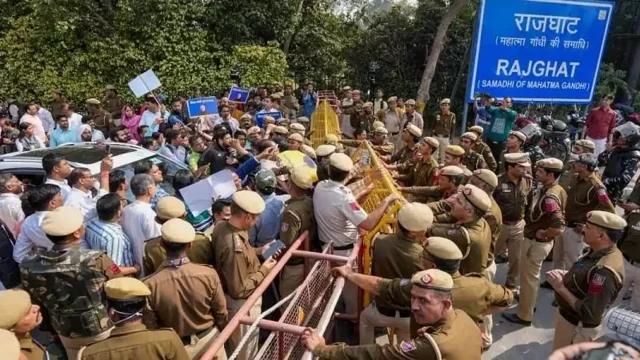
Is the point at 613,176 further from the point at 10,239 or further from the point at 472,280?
the point at 10,239

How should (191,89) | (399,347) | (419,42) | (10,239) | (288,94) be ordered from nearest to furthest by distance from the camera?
1. (399,347)
2. (10,239)
3. (288,94)
4. (191,89)
5. (419,42)

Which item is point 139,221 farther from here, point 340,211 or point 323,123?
point 323,123

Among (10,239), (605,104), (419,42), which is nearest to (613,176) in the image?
(605,104)

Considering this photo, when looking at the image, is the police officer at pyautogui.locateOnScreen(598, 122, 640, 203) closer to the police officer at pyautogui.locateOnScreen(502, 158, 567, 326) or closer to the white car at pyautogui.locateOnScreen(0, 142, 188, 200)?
the police officer at pyautogui.locateOnScreen(502, 158, 567, 326)

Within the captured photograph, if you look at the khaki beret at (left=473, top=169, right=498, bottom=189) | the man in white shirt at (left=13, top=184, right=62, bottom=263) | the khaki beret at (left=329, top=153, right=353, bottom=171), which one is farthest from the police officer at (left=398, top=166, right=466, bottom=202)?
the man in white shirt at (left=13, top=184, right=62, bottom=263)

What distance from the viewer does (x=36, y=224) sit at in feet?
12.7

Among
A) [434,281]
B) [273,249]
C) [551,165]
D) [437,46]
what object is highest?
[437,46]

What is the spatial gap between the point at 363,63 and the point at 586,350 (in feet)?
53.0

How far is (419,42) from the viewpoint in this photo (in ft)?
Answer: 55.2

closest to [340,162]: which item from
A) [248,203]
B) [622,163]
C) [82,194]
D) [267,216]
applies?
[267,216]

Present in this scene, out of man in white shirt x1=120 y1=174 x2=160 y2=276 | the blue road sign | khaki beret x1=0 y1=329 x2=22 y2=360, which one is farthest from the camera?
the blue road sign

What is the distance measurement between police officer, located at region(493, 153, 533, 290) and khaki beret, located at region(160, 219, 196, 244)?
11.8 feet

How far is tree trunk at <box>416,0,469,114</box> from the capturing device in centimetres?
1441

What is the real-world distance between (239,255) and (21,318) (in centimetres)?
135
